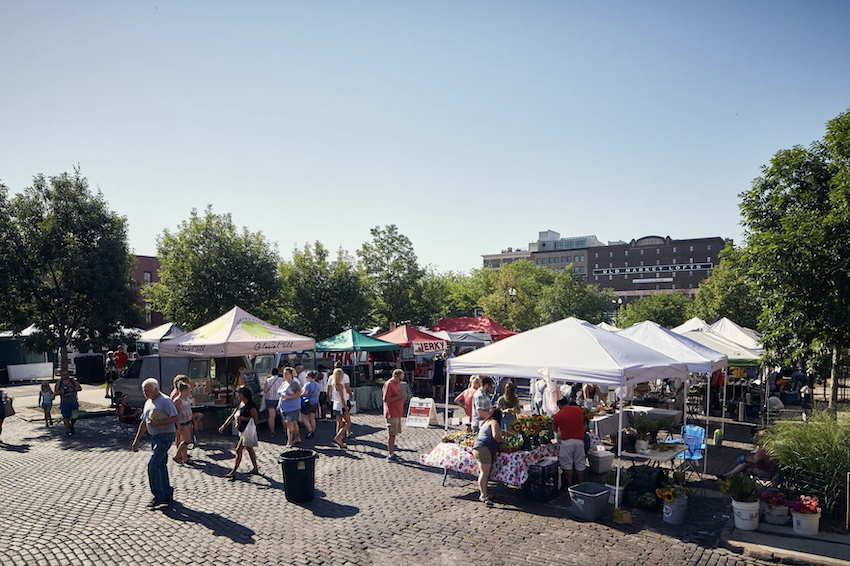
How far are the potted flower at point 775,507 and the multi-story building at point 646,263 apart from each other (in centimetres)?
9214

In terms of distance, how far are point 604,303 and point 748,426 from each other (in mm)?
55925

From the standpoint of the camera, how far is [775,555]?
6.76m

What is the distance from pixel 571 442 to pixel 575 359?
55.6 inches

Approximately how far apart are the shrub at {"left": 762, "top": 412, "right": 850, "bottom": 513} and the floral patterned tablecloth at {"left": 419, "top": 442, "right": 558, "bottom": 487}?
348 cm

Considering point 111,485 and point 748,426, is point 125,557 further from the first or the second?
point 748,426

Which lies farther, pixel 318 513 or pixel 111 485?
pixel 111 485

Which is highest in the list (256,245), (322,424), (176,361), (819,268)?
(256,245)

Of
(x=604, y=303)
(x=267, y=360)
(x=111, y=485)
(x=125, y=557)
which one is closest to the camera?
(x=125, y=557)

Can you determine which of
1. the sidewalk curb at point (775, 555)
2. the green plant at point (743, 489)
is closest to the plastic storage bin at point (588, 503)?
the sidewalk curb at point (775, 555)

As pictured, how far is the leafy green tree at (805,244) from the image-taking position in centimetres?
1134

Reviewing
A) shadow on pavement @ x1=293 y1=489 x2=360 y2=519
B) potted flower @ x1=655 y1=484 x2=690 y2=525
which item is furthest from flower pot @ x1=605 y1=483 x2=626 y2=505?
shadow on pavement @ x1=293 y1=489 x2=360 y2=519

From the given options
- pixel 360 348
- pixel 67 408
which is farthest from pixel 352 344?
pixel 67 408

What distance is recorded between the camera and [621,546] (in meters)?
7.14

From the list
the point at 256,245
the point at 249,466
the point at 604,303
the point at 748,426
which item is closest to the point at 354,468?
the point at 249,466
